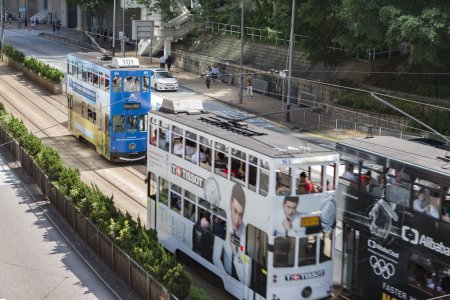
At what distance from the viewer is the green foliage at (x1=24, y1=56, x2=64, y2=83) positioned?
185 feet

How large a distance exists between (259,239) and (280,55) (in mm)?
39658

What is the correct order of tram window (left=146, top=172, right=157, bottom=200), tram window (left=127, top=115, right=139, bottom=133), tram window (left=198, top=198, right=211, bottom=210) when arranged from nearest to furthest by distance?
1. tram window (left=198, top=198, right=211, bottom=210)
2. tram window (left=146, top=172, right=157, bottom=200)
3. tram window (left=127, top=115, right=139, bottom=133)

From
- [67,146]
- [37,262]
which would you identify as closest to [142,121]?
[67,146]

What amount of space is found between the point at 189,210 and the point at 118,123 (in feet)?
45.1

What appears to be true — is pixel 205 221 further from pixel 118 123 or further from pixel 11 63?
pixel 11 63

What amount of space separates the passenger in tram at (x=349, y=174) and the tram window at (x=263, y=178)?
224cm

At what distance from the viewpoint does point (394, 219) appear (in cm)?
1866

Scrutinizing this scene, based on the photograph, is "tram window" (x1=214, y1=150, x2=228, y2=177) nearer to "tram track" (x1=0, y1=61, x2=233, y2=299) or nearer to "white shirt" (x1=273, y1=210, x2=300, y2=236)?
"white shirt" (x1=273, y1=210, x2=300, y2=236)

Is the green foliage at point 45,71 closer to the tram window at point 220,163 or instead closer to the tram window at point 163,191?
the tram window at point 163,191

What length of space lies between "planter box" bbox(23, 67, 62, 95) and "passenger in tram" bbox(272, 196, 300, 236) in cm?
3964

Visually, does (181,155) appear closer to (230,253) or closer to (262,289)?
(230,253)

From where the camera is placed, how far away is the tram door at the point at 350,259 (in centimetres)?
2003

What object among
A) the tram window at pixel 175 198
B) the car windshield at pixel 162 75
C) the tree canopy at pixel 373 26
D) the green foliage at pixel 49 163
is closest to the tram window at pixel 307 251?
the tram window at pixel 175 198

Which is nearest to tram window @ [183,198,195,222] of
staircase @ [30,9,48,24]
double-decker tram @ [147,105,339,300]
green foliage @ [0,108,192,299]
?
double-decker tram @ [147,105,339,300]
